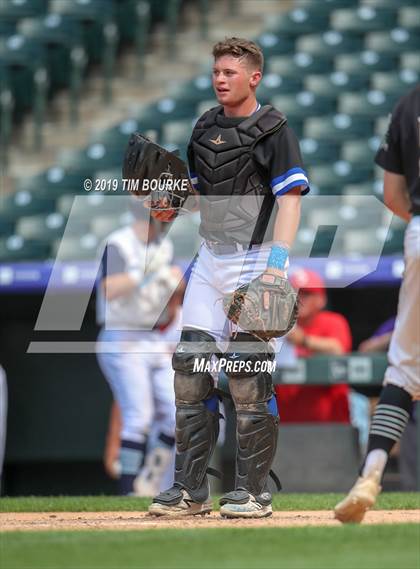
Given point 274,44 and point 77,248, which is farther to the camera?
point 274,44

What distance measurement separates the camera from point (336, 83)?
11125mm

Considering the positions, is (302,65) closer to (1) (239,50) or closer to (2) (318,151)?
(2) (318,151)

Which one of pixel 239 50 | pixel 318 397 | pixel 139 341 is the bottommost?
pixel 318 397

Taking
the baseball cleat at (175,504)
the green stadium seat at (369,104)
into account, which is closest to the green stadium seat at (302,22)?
the green stadium seat at (369,104)

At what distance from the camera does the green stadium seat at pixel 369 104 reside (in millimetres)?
10727

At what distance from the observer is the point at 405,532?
3.50 meters

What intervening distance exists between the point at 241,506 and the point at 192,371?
1.55 feet

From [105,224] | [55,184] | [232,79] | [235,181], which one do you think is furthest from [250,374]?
[55,184]

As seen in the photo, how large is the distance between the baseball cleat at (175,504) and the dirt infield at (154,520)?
4 cm

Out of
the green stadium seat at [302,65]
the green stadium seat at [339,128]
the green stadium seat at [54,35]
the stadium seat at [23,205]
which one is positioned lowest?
the stadium seat at [23,205]

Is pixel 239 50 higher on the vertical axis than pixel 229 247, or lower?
higher

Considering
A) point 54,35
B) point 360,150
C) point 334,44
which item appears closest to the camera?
point 360,150

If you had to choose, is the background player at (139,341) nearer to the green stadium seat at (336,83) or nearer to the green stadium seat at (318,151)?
the green stadium seat at (318,151)

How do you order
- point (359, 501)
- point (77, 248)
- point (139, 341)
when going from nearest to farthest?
point (359, 501)
point (139, 341)
point (77, 248)
